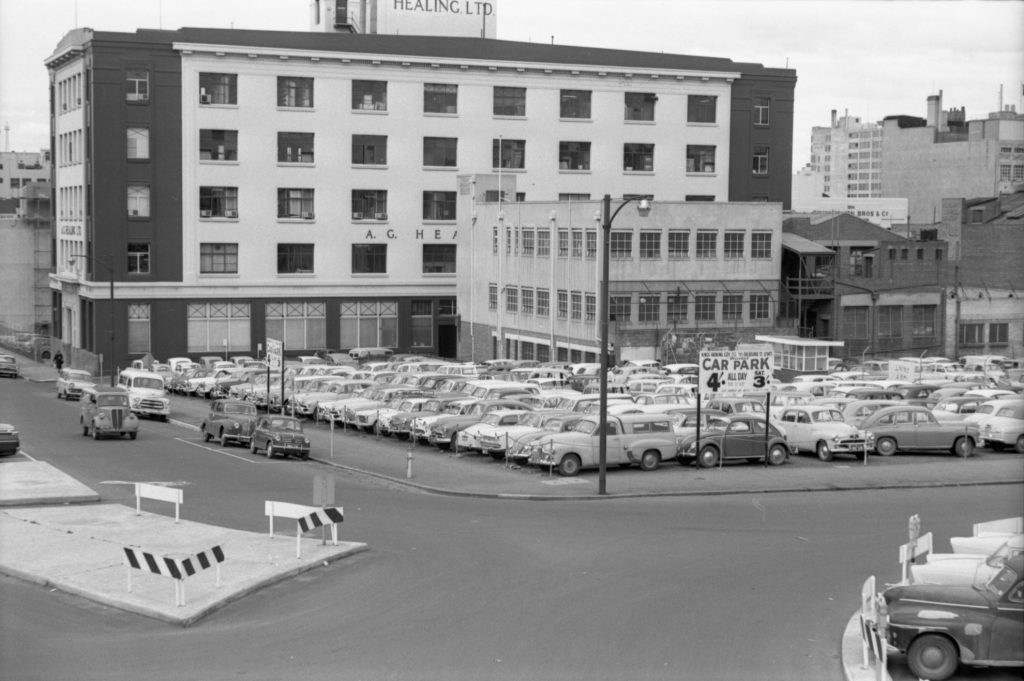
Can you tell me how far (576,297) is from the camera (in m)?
71.8

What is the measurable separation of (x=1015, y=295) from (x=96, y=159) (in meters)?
56.1

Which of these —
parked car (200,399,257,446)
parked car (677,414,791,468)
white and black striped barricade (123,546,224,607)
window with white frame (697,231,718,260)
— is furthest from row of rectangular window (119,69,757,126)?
white and black striped barricade (123,546,224,607)

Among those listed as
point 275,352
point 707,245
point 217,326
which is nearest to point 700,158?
point 707,245

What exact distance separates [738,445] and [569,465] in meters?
5.05

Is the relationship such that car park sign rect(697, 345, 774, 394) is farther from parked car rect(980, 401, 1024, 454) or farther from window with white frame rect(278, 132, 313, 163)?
window with white frame rect(278, 132, 313, 163)

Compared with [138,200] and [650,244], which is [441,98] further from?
[650,244]

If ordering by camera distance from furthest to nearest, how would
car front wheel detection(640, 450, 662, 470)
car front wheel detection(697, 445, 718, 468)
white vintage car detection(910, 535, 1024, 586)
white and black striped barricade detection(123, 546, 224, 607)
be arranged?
car front wheel detection(697, 445, 718, 468), car front wheel detection(640, 450, 662, 470), white and black striped barricade detection(123, 546, 224, 607), white vintage car detection(910, 535, 1024, 586)

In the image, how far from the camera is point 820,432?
39.7m

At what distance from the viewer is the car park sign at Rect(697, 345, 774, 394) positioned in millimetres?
36531

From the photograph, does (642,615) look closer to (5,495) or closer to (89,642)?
(89,642)

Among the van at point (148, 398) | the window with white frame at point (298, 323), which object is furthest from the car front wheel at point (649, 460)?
the window with white frame at point (298, 323)

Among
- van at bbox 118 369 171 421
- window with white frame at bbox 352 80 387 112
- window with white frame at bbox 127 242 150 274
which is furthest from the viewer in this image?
window with white frame at bbox 352 80 387 112

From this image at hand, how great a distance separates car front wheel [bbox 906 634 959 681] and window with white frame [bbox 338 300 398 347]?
74.5 meters

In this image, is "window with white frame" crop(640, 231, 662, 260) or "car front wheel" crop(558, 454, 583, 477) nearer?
"car front wheel" crop(558, 454, 583, 477)
